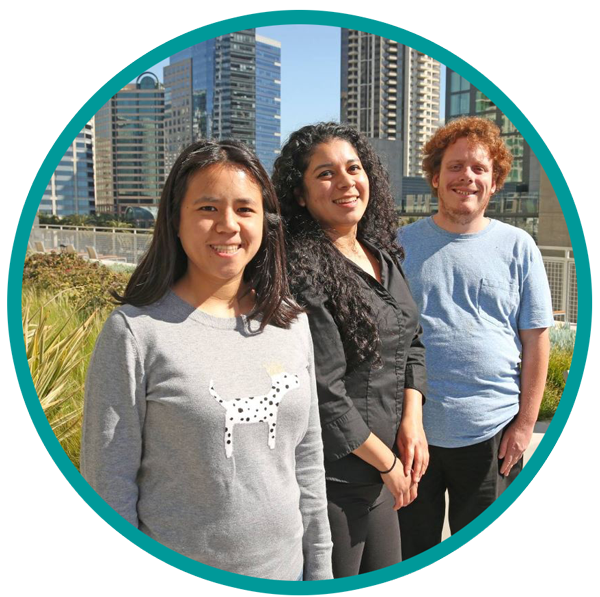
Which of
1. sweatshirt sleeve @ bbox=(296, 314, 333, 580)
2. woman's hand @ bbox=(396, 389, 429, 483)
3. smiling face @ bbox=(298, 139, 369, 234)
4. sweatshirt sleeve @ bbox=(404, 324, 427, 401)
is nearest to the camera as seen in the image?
sweatshirt sleeve @ bbox=(296, 314, 333, 580)

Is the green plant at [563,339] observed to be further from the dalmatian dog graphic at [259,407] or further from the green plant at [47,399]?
the dalmatian dog graphic at [259,407]

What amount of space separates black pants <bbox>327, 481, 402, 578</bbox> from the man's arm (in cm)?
80

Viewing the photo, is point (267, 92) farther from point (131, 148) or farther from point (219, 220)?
point (219, 220)

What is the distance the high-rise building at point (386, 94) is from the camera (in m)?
9.72

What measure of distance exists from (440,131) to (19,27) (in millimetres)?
1852

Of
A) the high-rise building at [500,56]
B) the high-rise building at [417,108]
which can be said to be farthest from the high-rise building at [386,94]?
the high-rise building at [500,56]

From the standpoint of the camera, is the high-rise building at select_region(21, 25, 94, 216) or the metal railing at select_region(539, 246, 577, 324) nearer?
the metal railing at select_region(539, 246, 577, 324)

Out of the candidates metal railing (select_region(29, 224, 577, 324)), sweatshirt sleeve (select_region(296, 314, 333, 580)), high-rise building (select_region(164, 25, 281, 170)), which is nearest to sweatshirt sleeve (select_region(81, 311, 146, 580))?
sweatshirt sleeve (select_region(296, 314, 333, 580))

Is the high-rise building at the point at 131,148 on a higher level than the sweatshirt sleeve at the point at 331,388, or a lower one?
higher

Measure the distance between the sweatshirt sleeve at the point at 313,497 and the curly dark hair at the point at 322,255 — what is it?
0.24 m

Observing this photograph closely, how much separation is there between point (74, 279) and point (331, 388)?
6.71 m

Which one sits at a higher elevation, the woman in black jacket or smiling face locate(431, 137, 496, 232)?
smiling face locate(431, 137, 496, 232)

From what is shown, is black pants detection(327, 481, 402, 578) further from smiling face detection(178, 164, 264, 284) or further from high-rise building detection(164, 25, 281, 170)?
high-rise building detection(164, 25, 281, 170)

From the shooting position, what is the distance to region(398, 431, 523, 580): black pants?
9.87 feet
